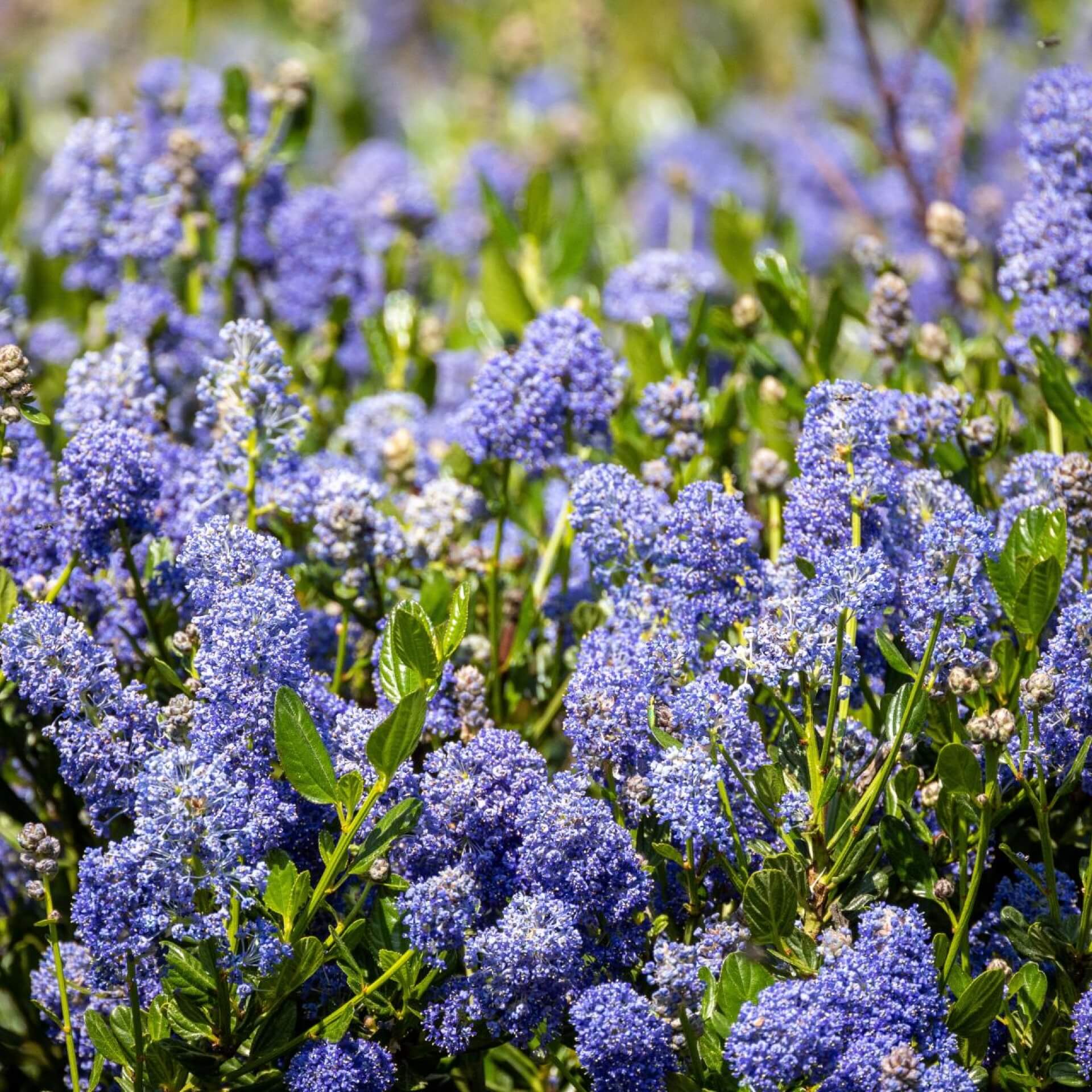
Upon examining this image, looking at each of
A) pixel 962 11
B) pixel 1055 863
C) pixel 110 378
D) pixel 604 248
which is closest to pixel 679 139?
pixel 604 248

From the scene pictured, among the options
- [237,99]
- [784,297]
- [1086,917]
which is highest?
[237,99]

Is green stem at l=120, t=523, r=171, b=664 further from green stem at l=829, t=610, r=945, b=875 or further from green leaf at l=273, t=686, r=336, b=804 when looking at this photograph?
green stem at l=829, t=610, r=945, b=875

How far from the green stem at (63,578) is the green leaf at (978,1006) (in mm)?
1711

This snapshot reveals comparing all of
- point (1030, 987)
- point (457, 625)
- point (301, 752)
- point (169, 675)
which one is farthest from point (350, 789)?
point (1030, 987)

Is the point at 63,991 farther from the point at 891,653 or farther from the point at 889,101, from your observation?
the point at 889,101

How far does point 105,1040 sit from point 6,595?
0.79 meters

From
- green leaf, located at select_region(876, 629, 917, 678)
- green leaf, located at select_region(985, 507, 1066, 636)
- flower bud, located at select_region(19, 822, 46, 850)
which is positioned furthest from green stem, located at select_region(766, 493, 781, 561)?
flower bud, located at select_region(19, 822, 46, 850)

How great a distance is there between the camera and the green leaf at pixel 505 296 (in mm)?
4223

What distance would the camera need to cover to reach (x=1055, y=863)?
9.40 ft

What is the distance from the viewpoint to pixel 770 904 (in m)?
2.17

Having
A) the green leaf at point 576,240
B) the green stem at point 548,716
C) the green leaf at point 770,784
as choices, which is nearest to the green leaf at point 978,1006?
the green leaf at point 770,784

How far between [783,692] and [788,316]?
4.58 feet

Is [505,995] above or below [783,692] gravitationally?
below

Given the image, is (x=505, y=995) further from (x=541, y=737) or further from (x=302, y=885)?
(x=541, y=737)
